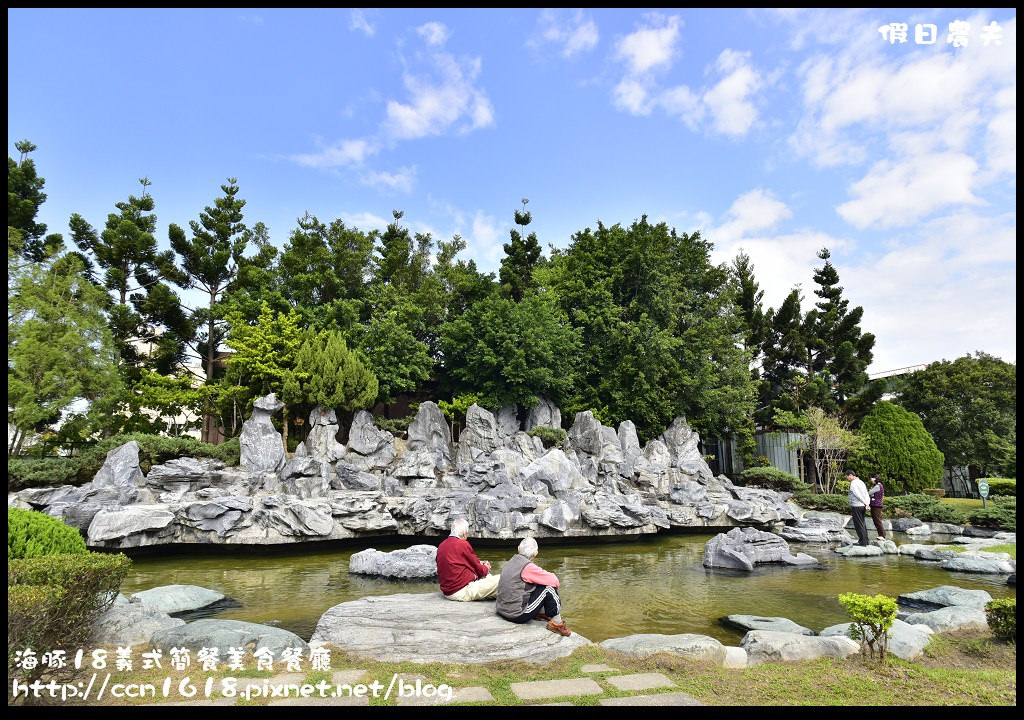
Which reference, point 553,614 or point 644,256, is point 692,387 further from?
point 553,614

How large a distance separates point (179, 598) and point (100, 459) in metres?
10.9

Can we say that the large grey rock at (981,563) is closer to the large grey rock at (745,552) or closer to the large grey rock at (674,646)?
the large grey rock at (745,552)

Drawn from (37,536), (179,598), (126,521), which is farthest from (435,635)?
(126,521)

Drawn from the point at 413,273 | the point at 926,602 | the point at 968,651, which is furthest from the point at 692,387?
the point at 968,651

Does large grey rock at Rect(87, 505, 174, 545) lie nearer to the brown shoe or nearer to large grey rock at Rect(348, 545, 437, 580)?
large grey rock at Rect(348, 545, 437, 580)

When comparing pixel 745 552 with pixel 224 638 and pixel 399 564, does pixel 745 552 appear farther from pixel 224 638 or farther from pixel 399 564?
pixel 224 638

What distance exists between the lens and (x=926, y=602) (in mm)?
8344

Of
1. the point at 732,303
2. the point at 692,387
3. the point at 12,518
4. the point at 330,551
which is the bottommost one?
the point at 330,551

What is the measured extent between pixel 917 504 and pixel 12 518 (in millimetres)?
22380

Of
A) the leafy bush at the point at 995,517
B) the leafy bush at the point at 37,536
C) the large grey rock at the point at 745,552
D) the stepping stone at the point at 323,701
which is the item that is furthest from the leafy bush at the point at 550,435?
the stepping stone at the point at 323,701

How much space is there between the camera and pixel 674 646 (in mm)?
5391

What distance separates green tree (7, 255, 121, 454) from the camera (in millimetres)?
16578

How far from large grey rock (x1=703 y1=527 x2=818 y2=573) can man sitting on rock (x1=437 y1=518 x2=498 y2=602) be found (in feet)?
23.4

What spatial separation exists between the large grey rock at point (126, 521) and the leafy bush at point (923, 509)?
21607 millimetres
